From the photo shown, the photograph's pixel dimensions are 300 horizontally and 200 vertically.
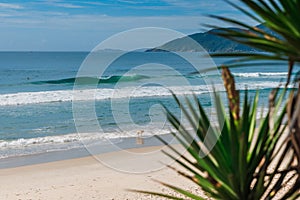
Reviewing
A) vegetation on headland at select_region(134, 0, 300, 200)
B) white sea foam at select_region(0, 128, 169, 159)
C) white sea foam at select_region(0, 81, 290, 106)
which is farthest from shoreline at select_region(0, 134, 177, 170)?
white sea foam at select_region(0, 81, 290, 106)

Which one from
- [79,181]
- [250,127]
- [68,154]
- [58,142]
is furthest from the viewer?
[58,142]

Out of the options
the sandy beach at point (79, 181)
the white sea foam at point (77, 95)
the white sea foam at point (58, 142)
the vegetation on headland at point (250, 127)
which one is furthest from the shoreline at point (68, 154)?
the white sea foam at point (77, 95)

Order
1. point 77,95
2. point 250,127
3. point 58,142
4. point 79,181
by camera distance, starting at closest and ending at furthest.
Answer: point 250,127
point 79,181
point 58,142
point 77,95

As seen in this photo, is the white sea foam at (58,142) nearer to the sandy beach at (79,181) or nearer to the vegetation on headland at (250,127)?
the sandy beach at (79,181)

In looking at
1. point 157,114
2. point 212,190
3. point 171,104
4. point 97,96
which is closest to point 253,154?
point 212,190

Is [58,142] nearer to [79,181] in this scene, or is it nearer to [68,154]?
[68,154]

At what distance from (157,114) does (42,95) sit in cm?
1221

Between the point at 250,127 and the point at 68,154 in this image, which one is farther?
the point at 68,154

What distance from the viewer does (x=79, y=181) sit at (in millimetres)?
9398

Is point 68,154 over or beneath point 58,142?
beneath

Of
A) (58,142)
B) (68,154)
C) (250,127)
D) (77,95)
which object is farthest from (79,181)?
(77,95)

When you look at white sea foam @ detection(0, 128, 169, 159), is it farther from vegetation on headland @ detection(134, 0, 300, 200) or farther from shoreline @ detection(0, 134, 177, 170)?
vegetation on headland @ detection(134, 0, 300, 200)

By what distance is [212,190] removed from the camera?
2.70 metres

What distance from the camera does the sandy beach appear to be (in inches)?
325
